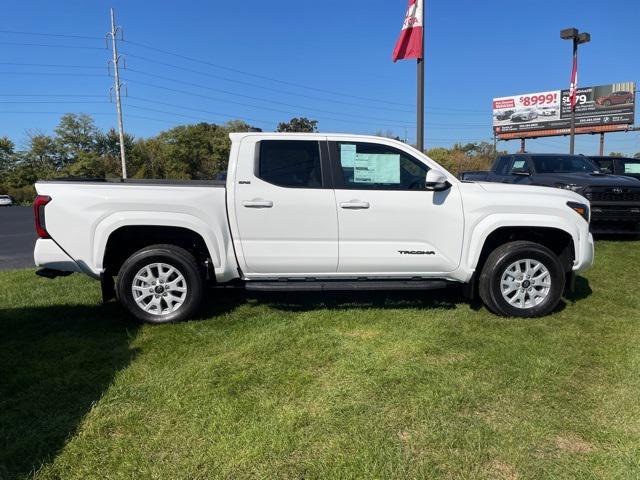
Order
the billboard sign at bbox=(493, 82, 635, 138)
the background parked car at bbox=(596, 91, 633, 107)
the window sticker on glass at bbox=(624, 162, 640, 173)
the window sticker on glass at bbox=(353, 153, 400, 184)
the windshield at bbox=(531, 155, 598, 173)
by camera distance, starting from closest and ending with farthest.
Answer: the window sticker on glass at bbox=(353, 153, 400, 184) → the windshield at bbox=(531, 155, 598, 173) → the window sticker on glass at bbox=(624, 162, 640, 173) → the background parked car at bbox=(596, 91, 633, 107) → the billboard sign at bbox=(493, 82, 635, 138)

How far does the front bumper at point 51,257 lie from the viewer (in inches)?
185

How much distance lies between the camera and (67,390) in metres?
3.47

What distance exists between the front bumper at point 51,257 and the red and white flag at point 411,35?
5796 millimetres

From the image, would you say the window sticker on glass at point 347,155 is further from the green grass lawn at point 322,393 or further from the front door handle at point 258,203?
the green grass lawn at point 322,393

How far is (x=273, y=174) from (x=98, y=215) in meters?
1.71

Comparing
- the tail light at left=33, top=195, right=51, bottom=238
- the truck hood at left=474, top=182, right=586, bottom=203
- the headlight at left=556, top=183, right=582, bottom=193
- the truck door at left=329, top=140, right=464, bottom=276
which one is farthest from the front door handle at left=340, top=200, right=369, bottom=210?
the headlight at left=556, top=183, right=582, bottom=193

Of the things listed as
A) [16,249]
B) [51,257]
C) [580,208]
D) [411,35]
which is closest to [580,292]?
[580,208]

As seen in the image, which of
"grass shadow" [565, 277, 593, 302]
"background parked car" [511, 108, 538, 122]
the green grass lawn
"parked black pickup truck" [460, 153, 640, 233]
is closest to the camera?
the green grass lawn

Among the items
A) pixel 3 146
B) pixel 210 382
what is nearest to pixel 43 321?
pixel 210 382

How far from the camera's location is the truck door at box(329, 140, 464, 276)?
16.1ft

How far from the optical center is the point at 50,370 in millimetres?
3809

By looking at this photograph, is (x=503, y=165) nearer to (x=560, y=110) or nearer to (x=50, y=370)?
(x=50, y=370)

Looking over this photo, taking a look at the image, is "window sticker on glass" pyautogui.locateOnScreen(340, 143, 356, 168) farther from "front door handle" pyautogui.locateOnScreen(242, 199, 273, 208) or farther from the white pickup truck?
"front door handle" pyautogui.locateOnScreen(242, 199, 273, 208)

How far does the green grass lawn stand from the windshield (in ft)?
18.1
